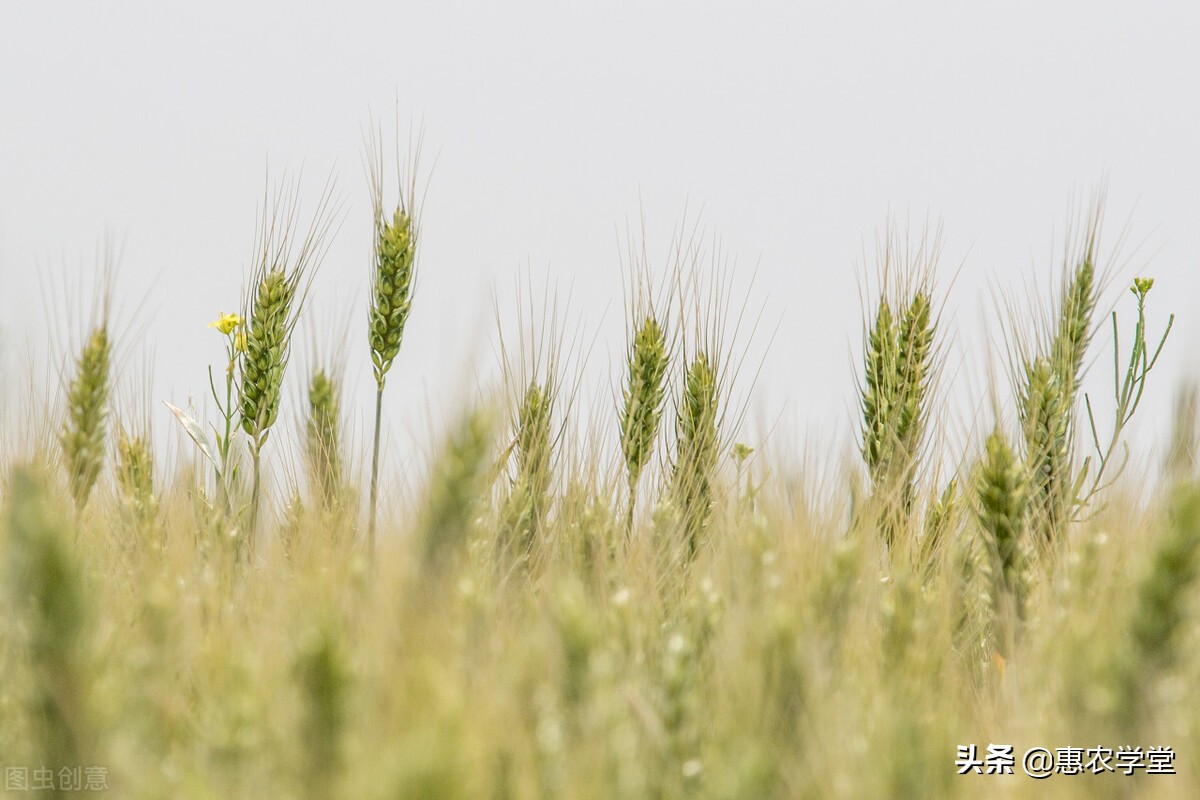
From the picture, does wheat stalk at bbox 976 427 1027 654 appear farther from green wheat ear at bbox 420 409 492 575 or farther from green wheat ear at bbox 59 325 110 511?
green wheat ear at bbox 59 325 110 511

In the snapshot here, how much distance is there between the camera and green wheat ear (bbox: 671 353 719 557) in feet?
9.21

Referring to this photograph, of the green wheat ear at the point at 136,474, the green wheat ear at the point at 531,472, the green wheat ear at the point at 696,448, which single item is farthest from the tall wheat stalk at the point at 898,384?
the green wheat ear at the point at 136,474

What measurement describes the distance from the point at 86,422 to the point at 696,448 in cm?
157

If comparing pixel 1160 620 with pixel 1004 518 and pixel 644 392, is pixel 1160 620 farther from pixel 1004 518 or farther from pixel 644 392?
pixel 644 392

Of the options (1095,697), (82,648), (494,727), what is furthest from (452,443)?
(1095,697)

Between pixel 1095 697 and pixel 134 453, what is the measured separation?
7.54 feet

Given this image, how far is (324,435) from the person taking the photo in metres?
3.07

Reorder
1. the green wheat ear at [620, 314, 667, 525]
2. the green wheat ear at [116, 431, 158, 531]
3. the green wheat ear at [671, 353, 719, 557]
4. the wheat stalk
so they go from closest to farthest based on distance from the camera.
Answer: the wheat stalk
the green wheat ear at [116, 431, 158, 531]
the green wheat ear at [671, 353, 719, 557]
the green wheat ear at [620, 314, 667, 525]

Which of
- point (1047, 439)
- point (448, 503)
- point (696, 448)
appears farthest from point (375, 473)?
point (1047, 439)

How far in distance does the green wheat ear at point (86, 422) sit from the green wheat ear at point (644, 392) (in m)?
1.37

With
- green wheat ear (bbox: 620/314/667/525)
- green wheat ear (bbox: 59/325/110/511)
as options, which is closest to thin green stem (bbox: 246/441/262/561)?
green wheat ear (bbox: 59/325/110/511)

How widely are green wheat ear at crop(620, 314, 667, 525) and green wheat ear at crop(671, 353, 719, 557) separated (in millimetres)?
100

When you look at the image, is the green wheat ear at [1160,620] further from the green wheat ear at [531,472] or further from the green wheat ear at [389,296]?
the green wheat ear at [389,296]

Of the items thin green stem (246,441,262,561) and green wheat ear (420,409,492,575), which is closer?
green wheat ear (420,409,492,575)
